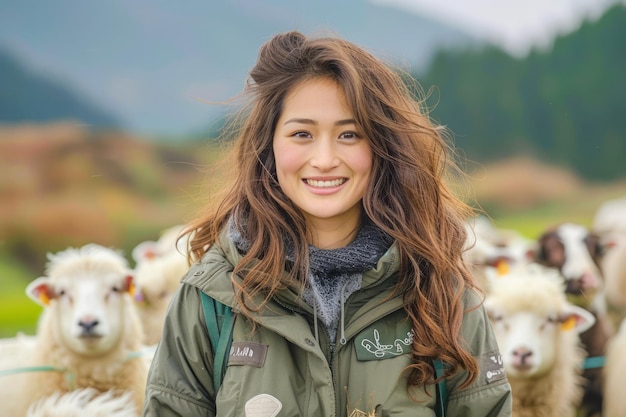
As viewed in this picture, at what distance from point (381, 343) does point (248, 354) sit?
0.41m

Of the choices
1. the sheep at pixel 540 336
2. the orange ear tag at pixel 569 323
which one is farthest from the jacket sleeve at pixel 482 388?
the orange ear tag at pixel 569 323

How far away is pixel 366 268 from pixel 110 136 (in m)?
11.9

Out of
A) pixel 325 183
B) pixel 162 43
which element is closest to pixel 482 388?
pixel 325 183

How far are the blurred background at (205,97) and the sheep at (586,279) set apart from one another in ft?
22.5

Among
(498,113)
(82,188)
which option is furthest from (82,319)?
(498,113)

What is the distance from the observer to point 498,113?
49.1ft

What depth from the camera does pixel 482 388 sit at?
2.47 metres

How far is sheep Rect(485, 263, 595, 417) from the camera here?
15.6ft

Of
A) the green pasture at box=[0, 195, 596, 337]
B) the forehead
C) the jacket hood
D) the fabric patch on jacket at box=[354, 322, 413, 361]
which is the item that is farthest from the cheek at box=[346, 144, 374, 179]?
the green pasture at box=[0, 195, 596, 337]

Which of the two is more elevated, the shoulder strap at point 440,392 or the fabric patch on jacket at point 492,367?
the fabric patch on jacket at point 492,367

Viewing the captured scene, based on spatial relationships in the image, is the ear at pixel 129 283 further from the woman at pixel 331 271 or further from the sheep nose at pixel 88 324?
the woman at pixel 331 271

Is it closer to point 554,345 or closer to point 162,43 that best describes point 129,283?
point 554,345

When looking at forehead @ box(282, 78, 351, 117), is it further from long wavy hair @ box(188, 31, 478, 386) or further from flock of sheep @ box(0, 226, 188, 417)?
flock of sheep @ box(0, 226, 188, 417)

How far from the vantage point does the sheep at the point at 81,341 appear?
183 inches
